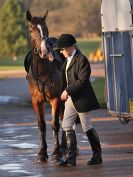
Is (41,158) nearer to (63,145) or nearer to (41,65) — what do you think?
(63,145)

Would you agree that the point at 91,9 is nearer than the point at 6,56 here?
No

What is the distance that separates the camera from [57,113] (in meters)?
13.4

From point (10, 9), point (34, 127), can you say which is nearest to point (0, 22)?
point (10, 9)

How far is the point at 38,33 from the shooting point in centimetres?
1301

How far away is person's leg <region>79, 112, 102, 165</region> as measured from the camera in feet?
40.9

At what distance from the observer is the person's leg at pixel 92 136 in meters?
12.5

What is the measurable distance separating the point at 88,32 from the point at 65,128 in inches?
3152

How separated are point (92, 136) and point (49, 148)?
92.8 inches

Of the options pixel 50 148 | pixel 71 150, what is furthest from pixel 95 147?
pixel 50 148

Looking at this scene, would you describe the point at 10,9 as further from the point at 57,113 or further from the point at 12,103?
the point at 57,113

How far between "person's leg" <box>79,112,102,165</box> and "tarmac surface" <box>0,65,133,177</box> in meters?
0.13

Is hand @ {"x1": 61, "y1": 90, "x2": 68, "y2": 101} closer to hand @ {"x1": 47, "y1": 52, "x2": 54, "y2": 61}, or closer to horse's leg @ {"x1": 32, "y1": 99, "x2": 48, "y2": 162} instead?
hand @ {"x1": 47, "y1": 52, "x2": 54, "y2": 61}

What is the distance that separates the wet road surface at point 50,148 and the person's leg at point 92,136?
13 centimetres

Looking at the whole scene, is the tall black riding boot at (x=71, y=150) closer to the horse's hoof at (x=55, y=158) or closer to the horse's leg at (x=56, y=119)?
the horse's hoof at (x=55, y=158)
